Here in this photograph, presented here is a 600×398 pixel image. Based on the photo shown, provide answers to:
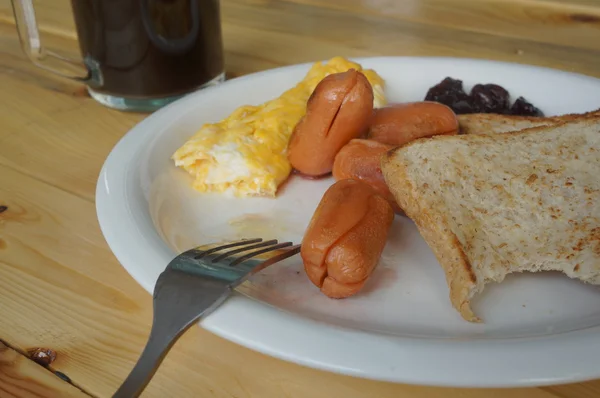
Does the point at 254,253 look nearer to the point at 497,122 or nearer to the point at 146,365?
the point at 146,365

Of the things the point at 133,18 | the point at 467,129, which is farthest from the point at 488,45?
the point at 133,18

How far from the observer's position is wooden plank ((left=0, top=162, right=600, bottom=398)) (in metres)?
0.85

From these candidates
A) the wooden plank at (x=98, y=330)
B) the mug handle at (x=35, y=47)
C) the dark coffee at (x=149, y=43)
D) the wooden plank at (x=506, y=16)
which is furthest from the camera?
the wooden plank at (x=506, y=16)

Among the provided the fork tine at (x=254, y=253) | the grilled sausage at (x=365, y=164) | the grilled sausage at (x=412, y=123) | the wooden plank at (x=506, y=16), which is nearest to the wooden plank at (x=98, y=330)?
the fork tine at (x=254, y=253)

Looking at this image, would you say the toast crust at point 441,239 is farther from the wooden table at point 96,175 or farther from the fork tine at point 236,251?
the fork tine at point 236,251

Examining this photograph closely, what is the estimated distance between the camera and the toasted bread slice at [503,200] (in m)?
0.95

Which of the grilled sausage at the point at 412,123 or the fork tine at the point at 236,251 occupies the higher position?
the grilled sausage at the point at 412,123

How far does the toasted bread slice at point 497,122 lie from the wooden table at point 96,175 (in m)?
0.65

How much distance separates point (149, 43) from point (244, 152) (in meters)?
0.46

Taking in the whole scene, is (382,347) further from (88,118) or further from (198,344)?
(88,118)

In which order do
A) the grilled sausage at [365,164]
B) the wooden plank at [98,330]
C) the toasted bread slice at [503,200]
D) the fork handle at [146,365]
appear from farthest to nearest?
the grilled sausage at [365,164], the toasted bread slice at [503,200], the wooden plank at [98,330], the fork handle at [146,365]

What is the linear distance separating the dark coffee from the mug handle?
61mm

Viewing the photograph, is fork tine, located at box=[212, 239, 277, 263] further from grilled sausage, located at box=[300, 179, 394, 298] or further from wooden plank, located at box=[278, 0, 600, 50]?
wooden plank, located at box=[278, 0, 600, 50]

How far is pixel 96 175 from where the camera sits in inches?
56.2
